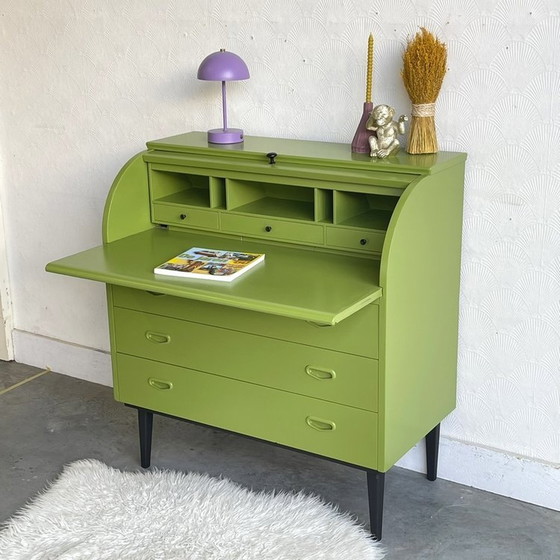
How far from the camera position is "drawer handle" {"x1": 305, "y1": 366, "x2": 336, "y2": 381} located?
250cm

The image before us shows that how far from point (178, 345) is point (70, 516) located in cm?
59

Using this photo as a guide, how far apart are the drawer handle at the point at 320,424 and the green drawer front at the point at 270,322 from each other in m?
0.21

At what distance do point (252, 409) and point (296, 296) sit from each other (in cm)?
50

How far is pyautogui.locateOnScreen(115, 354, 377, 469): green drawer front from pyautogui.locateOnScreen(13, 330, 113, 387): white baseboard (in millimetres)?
741

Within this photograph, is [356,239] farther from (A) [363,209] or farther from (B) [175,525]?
(B) [175,525]

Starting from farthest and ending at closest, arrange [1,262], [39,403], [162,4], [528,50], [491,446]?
[1,262] → [39,403] → [162,4] → [491,446] → [528,50]

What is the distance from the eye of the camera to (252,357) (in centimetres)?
263

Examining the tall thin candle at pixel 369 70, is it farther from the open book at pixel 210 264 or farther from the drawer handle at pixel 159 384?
the drawer handle at pixel 159 384

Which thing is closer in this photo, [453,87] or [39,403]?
[453,87]

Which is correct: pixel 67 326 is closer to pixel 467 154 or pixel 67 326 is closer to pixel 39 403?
pixel 39 403

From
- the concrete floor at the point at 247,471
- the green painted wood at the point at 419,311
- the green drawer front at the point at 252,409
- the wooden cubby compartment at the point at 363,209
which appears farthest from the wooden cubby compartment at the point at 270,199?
the concrete floor at the point at 247,471

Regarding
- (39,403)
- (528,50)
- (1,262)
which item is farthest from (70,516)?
(528,50)

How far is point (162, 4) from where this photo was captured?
10.1 feet

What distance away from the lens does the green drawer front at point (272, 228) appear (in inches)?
105
